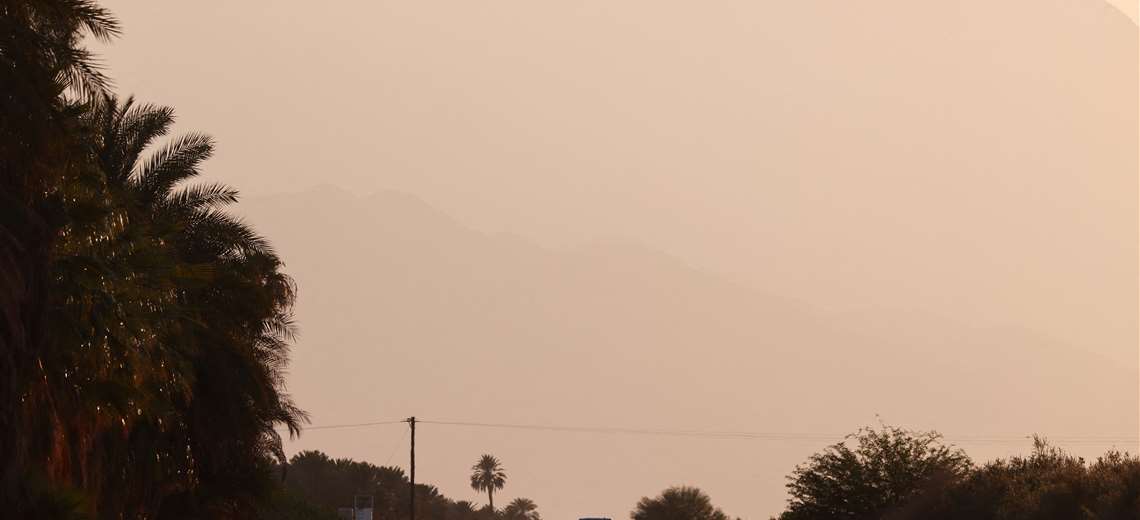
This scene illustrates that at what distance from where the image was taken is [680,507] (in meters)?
115

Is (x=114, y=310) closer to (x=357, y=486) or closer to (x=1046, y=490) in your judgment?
(x=1046, y=490)

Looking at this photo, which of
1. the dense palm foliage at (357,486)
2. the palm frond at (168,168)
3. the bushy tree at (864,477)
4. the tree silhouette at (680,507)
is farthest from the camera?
the dense palm foliage at (357,486)

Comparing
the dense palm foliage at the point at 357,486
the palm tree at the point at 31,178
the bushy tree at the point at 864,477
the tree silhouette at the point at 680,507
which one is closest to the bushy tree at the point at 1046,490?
the bushy tree at the point at 864,477

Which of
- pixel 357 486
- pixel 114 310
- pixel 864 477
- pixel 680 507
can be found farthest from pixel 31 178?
pixel 357 486

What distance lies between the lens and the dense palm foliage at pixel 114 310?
24.8 meters

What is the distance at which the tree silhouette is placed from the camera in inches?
4505

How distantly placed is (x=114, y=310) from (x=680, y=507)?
289 ft

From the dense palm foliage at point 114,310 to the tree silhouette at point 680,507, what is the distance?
70033 millimetres

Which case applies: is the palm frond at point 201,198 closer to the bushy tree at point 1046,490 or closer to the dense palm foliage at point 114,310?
the dense palm foliage at point 114,310

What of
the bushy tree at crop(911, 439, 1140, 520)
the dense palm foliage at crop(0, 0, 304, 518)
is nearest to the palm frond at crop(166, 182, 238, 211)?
the dense palm foliage at crop(0, 0, 304, 518)

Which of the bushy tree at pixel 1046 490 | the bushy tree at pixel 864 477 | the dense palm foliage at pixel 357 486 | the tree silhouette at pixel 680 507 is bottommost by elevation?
the bushy tree at pixel 1046 490

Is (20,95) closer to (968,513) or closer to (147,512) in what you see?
(147,512)

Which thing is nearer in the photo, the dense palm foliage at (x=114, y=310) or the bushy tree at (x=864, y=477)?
the dense palm foliage at (x=114, y=310)

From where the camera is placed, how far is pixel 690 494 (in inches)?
4641
